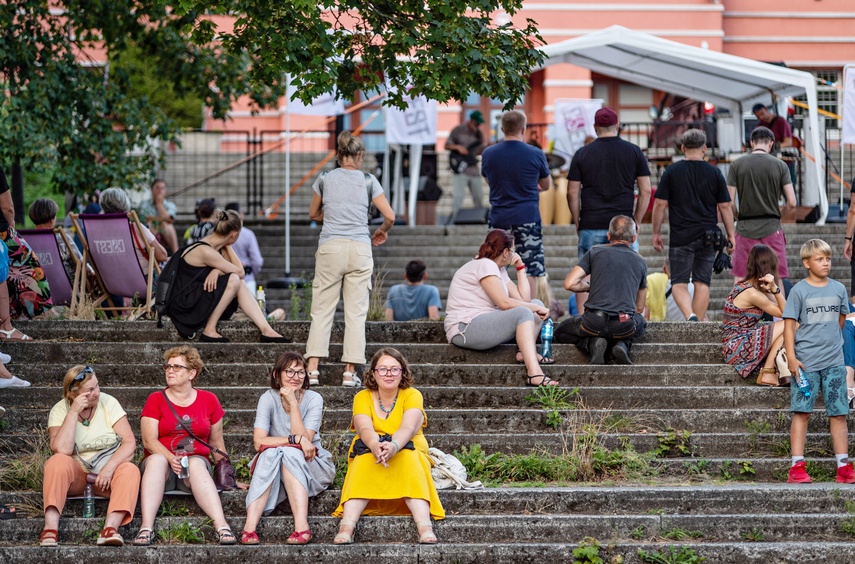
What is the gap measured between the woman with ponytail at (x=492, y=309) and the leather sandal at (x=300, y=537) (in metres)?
2.53

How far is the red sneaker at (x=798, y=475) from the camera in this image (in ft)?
29.1

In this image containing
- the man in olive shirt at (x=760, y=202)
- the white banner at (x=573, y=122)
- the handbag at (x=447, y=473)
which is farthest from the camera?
the white banner at (x=573, y=122)

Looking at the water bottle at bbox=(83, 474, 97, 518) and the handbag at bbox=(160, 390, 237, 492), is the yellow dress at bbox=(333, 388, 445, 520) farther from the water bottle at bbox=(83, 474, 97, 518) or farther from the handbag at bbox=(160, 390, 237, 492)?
the water bottle at bbox=(83, 474, 97, 518)

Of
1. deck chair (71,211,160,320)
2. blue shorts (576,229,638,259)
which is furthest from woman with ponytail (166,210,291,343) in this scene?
blue shorts (576,229,638,259)

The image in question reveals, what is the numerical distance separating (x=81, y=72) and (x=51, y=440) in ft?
28.9

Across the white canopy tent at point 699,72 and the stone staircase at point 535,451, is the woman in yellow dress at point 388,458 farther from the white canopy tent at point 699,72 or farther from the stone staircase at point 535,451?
the white canopy tent at point 699,72

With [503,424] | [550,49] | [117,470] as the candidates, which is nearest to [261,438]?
[117,470]

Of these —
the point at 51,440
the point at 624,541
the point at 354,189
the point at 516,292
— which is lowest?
the point at 624,541

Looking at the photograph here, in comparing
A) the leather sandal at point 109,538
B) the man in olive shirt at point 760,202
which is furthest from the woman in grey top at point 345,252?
the man in olive shirt at point 760,202

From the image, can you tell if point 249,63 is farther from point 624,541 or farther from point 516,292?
point 624,541

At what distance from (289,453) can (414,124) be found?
10286 mm

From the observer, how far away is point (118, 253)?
1195cm

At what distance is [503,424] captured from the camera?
9539mm

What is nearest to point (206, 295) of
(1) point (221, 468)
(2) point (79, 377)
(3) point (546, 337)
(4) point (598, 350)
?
(2) point (79, 377)
